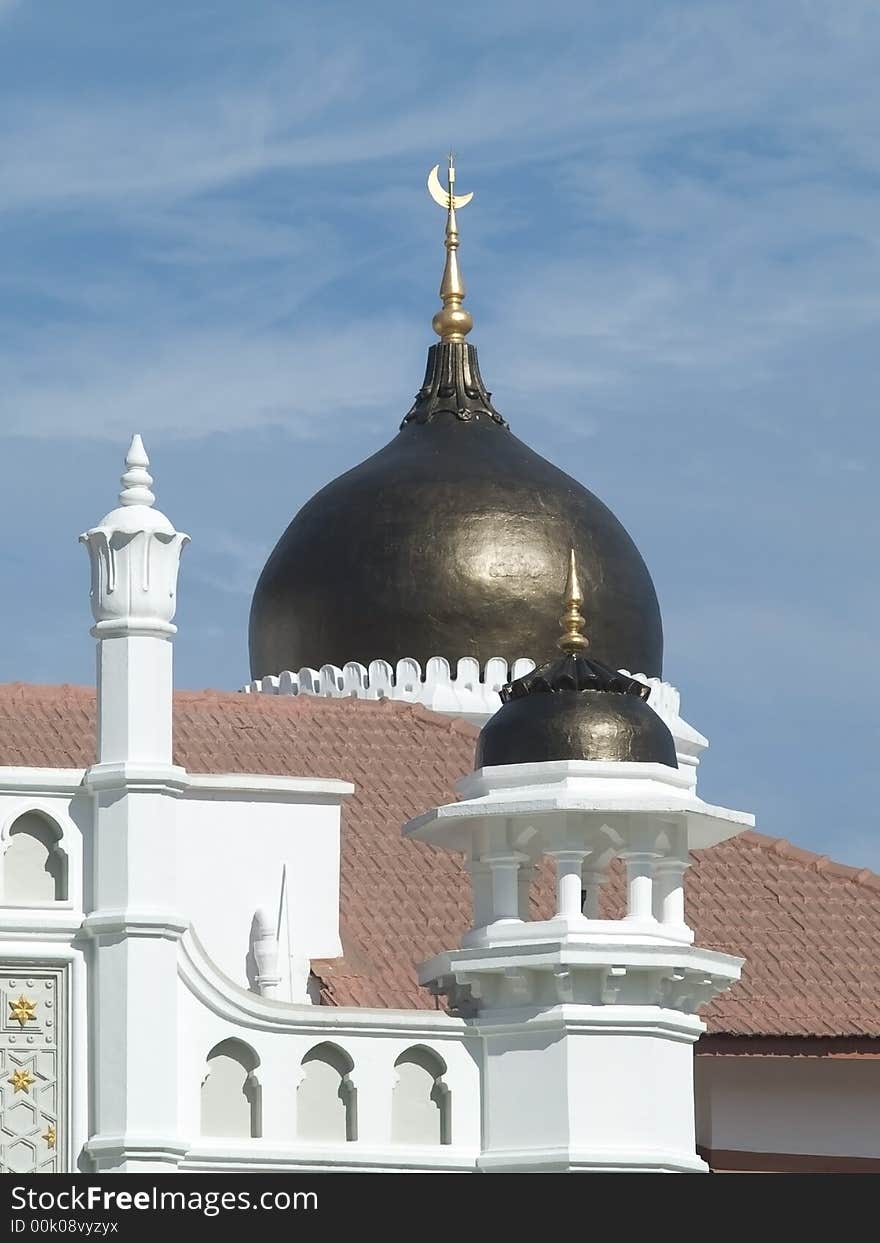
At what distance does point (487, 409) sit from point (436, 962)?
12468 millimetres

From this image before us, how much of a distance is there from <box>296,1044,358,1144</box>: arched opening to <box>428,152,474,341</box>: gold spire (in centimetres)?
1356

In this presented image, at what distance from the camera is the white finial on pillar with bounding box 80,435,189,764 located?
15391 millimetres

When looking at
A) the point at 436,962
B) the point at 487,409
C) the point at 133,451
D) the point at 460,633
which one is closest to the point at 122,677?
the point at 133,451

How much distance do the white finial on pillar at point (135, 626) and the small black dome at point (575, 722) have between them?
187 cm

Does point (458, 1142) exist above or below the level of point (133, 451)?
below

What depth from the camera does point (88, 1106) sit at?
15.0 m

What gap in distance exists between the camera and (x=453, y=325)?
28.3 meters

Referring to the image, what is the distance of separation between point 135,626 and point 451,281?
44.6ft

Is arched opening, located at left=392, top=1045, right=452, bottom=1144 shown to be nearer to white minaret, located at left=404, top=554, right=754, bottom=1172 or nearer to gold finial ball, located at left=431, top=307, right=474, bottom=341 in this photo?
white minaret, located at left=404, top=554, right=754, bottom=1172

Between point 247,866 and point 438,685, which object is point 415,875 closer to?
point 247,866

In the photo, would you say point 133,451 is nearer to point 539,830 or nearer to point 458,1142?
point 539,830

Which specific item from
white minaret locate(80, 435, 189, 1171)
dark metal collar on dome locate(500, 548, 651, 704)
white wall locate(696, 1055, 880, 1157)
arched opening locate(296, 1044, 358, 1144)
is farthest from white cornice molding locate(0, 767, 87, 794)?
white wall locate(696, 1055, 880, 1157)

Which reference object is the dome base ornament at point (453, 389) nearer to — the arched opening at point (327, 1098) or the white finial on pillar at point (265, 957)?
the white finial on pillar at point (265, 957)

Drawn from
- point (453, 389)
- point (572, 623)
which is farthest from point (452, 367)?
point (572, 623)
